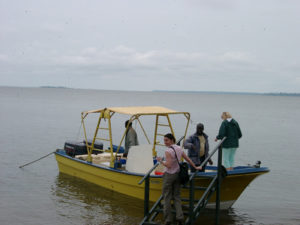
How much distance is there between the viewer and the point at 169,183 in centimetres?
798

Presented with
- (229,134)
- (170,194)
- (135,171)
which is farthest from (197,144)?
(135,171)

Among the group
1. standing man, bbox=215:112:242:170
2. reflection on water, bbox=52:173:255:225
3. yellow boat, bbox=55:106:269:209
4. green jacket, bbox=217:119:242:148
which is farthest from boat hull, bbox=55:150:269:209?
green jacket, bbox=217:119:242:148

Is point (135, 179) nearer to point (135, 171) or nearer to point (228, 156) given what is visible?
point (135, 171)

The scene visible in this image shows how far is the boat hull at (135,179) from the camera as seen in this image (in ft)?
30.9

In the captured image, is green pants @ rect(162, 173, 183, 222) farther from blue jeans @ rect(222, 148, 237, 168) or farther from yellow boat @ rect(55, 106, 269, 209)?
blue jeans @ rect(222, 148, 237, 168)

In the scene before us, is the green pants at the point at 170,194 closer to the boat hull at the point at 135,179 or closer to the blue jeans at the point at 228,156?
the boat hull at the point at 135,179

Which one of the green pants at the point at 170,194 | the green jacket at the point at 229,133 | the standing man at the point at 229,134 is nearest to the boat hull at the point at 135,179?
the standing man at the point at 229,134

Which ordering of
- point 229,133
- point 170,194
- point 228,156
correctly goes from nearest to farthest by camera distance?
point 170,194
point 229,133
point 228,156

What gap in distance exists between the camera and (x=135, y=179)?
35.8ft

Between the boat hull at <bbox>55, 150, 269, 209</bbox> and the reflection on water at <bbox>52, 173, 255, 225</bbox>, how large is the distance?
0.90ft

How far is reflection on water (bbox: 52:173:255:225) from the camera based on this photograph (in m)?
10.6

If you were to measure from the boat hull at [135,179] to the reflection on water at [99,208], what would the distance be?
0.90 ft

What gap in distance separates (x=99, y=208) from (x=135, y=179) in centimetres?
155

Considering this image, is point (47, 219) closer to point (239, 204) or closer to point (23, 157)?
point (239, 204)
